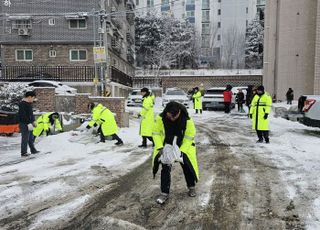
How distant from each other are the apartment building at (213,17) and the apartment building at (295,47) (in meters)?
31.3

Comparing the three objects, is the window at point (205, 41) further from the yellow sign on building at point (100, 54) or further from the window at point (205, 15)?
the yellow sign on building at point (100, 54)

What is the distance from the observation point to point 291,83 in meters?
28.2

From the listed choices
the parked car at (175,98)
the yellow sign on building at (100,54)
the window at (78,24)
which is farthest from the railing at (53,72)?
the yellow sign on building at (100,54)

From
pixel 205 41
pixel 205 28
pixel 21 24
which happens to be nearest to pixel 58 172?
pixel 21 24

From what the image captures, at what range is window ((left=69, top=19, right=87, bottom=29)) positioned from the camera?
3127cm

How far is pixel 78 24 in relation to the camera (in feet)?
103

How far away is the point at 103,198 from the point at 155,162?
0.96 m

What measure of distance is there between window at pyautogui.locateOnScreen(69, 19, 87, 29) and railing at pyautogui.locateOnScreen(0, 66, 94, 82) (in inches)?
145

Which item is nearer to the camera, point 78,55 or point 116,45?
point 78,55

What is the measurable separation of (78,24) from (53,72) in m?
4.60

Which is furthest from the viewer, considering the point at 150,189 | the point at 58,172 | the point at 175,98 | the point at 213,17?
the point at 213,17

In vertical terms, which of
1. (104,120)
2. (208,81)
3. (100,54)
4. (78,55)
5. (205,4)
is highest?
(205,4)

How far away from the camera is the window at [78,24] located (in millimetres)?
31266

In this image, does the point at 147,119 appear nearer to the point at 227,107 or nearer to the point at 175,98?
the point at 227,107
